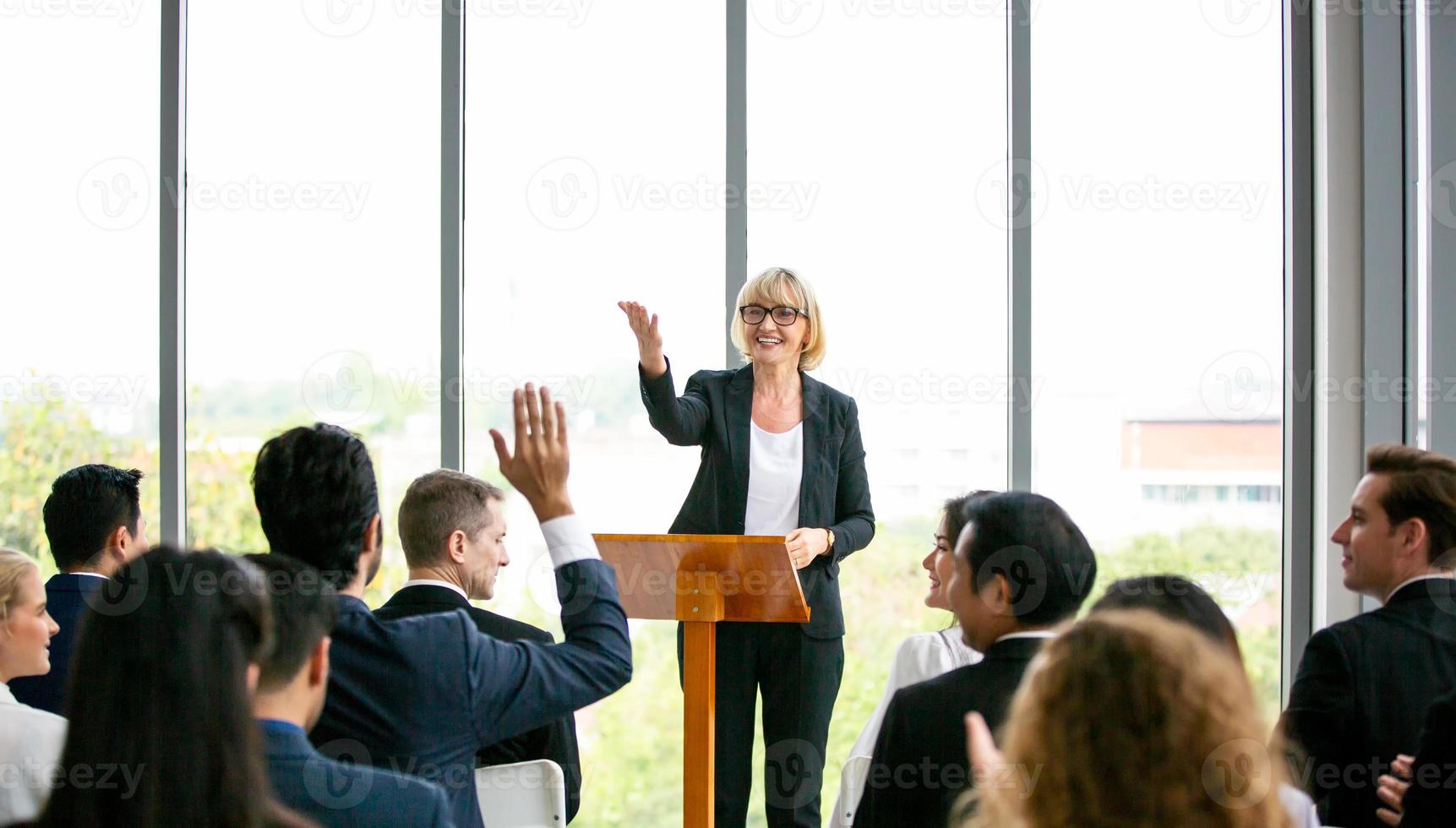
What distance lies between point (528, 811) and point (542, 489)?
90 centimetres

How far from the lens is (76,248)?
4.58 metres

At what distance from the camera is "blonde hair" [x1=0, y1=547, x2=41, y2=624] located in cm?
231

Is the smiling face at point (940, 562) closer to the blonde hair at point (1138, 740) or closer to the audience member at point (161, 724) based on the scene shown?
the blonde hair at point (1138, 740)

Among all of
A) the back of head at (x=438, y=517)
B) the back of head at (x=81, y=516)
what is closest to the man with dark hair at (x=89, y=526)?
the back of head at (x=81, y=516)

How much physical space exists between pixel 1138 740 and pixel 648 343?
2419mm

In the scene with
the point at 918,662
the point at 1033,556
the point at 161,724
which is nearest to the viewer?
the point at 161,724

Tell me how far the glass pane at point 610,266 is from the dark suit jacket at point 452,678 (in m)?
2.60

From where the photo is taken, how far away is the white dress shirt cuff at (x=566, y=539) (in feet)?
5.36

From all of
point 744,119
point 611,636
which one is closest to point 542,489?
point 611,636

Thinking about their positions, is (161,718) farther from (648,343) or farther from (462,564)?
(648,343)

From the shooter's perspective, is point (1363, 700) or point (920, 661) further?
point (920, 661)

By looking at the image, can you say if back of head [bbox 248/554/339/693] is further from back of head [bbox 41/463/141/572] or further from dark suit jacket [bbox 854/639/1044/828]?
back of head [bbox 41/463/141/572]

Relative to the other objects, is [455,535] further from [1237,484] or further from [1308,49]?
[1308,49]

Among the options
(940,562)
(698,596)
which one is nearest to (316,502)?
(940,562)
